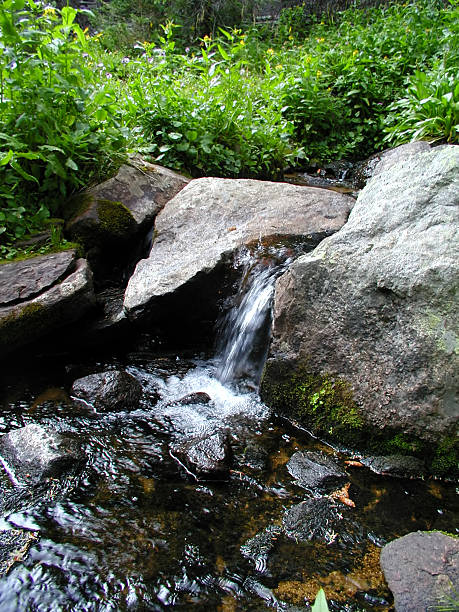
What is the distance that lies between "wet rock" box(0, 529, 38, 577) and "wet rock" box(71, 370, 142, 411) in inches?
48.5

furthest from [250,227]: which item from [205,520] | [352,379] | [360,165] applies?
[360,165]

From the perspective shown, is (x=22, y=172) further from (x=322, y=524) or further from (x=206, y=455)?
(x=322, y=524)

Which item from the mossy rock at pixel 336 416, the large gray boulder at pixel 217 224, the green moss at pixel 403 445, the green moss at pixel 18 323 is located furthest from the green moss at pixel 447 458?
the green moss at pixel 18 323

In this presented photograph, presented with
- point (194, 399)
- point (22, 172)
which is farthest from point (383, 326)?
point (22, 172)

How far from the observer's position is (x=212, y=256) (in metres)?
4.41

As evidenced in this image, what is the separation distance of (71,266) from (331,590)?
345cm

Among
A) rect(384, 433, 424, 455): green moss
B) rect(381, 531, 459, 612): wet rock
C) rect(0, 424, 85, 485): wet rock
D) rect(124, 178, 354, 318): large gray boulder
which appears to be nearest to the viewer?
rect(381, 531, 459, 612): wet rock

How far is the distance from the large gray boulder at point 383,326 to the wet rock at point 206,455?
718mm

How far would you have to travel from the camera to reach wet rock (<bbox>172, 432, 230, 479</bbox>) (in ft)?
9.39

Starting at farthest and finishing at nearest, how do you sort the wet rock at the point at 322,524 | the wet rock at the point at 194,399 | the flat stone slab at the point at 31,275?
the flat stone slab at the point at 31,275 → the wet rock at the point at 194,399 → the wet rock at the point at 322,524

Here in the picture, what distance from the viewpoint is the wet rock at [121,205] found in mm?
4957

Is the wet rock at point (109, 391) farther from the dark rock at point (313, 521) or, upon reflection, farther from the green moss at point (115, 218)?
the green moss at point (115, 218)

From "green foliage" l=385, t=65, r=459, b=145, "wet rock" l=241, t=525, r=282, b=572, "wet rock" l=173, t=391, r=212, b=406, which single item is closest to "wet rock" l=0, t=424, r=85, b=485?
"wet rock" l=173, t=391, r=212, b=406

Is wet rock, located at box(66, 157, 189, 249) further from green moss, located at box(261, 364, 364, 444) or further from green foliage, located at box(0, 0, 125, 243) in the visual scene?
green moss, located at box(261, 364, 364, 444)
